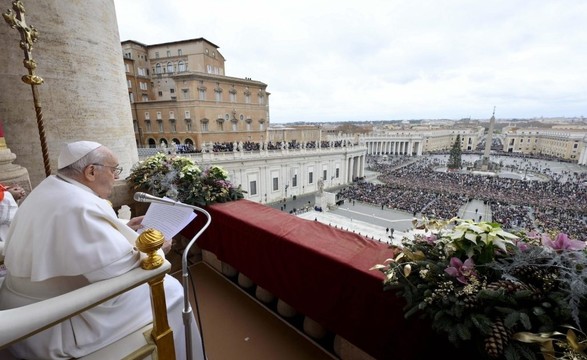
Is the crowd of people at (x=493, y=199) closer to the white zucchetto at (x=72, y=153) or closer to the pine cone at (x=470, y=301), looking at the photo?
the pine cone at (x=470, y=301)

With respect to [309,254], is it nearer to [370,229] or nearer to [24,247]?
[24,247]

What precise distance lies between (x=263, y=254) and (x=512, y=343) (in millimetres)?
1795

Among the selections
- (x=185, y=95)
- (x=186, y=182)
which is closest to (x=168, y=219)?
(x=186, y=182)

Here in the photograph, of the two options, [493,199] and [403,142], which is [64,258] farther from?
[403,142]

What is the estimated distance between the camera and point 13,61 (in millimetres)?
4895

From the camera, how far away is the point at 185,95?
75.6 ft

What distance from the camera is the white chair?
859mm

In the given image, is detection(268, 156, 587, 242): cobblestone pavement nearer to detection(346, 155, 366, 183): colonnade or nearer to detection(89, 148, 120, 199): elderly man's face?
detection(346, 155, 366, 183): colonnade

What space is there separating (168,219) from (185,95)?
24.1m

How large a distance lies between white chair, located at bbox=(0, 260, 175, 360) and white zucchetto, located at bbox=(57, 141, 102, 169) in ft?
2.37

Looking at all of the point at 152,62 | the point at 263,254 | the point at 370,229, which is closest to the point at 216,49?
the point at 152,62

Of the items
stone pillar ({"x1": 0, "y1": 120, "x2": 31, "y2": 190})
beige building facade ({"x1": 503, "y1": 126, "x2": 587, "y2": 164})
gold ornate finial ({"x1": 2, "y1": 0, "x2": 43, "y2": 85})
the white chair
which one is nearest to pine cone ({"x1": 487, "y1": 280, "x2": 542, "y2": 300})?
the white chair

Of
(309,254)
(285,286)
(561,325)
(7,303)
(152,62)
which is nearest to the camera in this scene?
(561,325)

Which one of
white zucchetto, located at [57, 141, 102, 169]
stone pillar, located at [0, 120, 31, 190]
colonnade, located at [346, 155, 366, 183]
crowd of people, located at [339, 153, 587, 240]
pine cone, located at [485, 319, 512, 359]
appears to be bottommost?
crowd of people, located at [339, 153, 587, 240]
